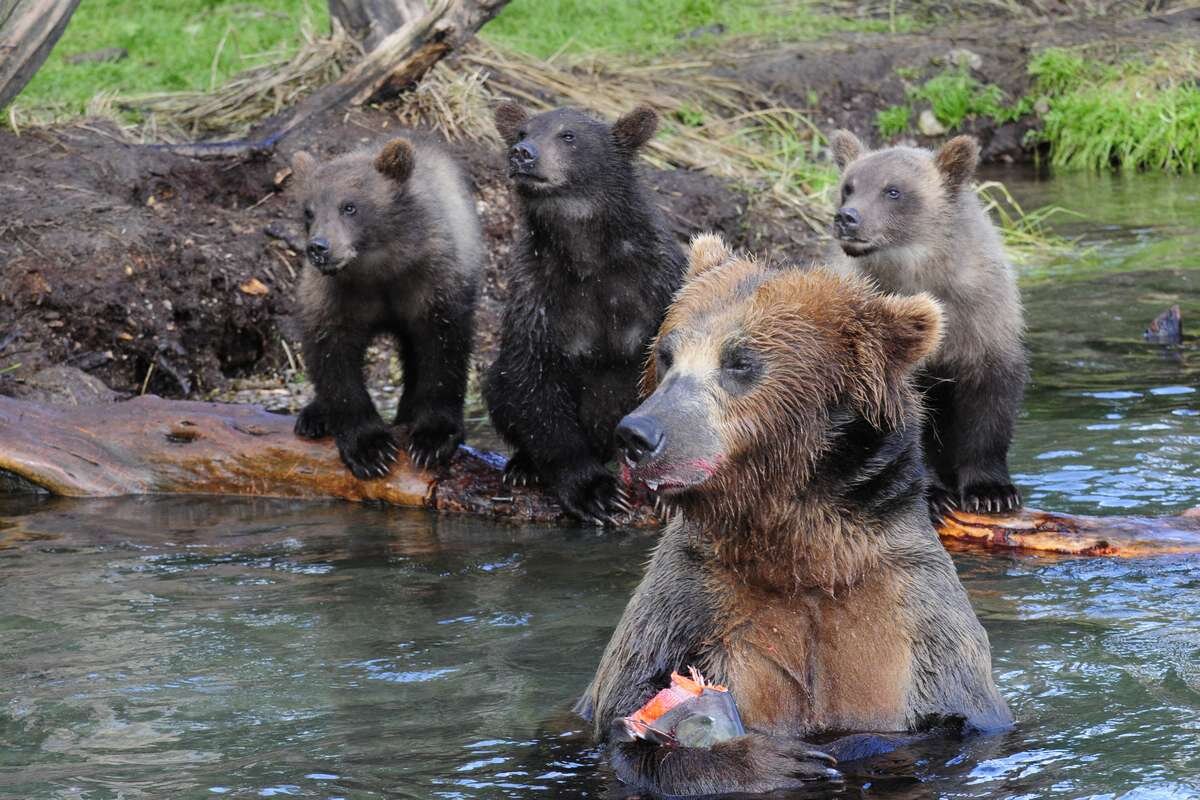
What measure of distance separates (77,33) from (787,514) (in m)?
15.7

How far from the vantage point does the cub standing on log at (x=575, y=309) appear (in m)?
7.89

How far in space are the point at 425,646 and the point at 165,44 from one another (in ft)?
41.8

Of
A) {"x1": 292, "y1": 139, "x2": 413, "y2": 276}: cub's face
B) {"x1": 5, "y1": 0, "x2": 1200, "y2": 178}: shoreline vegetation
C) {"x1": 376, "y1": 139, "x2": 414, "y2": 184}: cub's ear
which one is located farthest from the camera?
{"x1": 5, "y1": 0, "x2": 1200, "y2": 178}: shoreline vegetation

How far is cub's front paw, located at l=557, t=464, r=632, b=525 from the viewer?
7848 mm

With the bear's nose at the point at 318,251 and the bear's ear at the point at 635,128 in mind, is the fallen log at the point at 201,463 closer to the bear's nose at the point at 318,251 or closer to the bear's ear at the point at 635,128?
the bear's nose at the point at 318,251

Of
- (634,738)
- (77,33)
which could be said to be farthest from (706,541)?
(77,33)

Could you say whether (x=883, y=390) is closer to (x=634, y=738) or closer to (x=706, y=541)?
(x=706, y=541)

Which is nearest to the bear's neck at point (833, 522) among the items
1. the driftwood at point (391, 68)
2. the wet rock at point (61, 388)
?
the wet rock at point (61, 388)

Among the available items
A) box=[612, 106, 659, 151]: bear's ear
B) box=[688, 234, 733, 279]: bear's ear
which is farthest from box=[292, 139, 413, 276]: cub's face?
box=[688, 234, 733, 279]: bear's ear

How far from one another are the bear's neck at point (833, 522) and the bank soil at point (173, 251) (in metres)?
4.84

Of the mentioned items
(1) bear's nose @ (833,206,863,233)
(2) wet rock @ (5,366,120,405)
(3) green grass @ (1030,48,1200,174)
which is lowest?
(3) green grass @ (1030,48,1200,174)

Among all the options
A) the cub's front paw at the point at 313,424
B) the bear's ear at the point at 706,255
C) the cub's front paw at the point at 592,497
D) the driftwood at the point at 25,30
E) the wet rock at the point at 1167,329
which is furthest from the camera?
the wet rock at the point at 1167,329

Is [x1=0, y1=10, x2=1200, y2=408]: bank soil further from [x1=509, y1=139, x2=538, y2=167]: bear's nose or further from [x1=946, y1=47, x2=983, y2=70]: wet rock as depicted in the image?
[x1=946, y1=47, x2=983, y2=70]: wet rock

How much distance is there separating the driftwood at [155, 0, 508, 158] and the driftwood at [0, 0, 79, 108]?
77.9 inches
